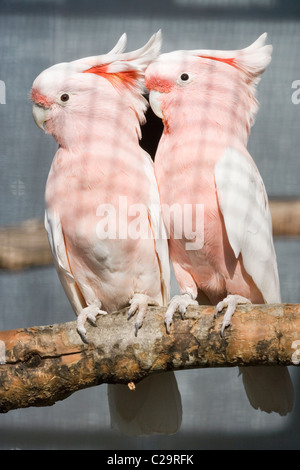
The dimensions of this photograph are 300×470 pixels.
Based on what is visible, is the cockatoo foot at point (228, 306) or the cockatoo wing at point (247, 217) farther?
the cockatoo wing at point (247, 217)

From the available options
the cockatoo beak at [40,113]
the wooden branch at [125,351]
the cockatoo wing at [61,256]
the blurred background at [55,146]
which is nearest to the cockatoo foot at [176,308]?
the wooden branch at [125,351]

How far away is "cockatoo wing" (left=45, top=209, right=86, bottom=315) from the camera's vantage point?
153cm

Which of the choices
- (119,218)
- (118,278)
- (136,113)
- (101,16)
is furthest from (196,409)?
(101,16)

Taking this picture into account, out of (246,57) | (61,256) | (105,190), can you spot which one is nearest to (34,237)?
(61,256)

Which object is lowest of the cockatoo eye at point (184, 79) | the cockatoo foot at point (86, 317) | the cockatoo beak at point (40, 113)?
the cockatoo foot at point (86, 317)

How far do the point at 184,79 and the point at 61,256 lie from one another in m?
0.59

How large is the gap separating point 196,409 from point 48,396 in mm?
964

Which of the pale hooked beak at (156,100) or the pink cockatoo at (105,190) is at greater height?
the pale hooked beak at (156,100)

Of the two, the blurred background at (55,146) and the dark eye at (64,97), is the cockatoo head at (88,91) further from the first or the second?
the blurred background at (55,146)

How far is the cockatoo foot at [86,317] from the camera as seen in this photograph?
4.55ft

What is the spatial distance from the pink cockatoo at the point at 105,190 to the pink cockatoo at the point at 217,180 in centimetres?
6

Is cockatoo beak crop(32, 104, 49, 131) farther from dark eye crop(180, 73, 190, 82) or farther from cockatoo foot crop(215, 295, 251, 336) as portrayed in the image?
cockatoo foot crop(215, 295, 251, 336)

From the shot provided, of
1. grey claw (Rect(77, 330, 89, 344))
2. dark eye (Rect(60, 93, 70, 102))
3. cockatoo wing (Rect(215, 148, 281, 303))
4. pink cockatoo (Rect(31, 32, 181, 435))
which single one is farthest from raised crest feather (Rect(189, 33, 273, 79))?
grey claw (Rect(77, 330, 89, 344))

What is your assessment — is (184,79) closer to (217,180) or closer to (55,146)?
(217,180)
